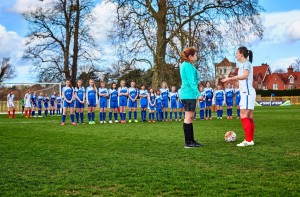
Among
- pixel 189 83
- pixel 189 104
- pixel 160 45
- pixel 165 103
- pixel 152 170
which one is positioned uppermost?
pixel 160 45

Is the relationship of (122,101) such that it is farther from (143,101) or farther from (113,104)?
(143,101)

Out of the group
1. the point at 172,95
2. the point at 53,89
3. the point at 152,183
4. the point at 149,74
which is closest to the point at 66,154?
the point at 152,183

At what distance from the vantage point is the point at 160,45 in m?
32.3

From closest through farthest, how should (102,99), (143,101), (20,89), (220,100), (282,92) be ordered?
(102,99) → (143,101) → (220,100) → (20,89) → (282,92)

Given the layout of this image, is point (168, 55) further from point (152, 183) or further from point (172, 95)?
point (152, 183)

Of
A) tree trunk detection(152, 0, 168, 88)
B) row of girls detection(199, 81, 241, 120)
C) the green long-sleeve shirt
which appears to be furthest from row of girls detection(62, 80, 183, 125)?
the green long-sleeve shirt

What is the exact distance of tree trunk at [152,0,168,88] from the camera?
31891 millimetres

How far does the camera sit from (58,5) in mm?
47344

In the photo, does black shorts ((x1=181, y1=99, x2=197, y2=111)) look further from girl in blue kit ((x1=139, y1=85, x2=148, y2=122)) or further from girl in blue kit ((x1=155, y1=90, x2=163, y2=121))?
girl in blue kit ((x1=155, y1=90, x2=163, y2=121))

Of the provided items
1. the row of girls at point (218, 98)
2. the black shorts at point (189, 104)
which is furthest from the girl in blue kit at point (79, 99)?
the black shorts at point (189, 104)

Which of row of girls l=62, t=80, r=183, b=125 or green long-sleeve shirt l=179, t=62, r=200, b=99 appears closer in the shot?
green long-sleeve shirt l=179, t=62, r=200, b=99

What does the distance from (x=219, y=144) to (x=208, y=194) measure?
5.17 m

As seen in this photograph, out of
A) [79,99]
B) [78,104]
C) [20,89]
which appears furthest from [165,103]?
[20,89]

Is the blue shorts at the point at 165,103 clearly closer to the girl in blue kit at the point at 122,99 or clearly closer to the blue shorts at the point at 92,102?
the girl in blue kit at the point at 122,99
